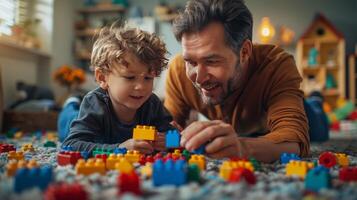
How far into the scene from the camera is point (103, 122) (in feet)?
3.95

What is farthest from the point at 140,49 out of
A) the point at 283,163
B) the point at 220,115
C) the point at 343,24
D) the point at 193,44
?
the point at 343,24

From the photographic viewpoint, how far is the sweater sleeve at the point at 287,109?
1049 millimetres

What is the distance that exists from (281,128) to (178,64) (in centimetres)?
59

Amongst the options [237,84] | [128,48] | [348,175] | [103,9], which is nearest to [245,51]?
[237,84]

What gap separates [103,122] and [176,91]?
439 millimetres

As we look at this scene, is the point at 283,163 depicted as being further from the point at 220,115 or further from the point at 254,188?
the point at 220,115

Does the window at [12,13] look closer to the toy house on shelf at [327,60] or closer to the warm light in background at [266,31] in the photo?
the warm light in background at [266,31]

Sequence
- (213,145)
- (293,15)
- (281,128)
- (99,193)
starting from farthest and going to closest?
1. (293,15)
2. (281,128)
3. (213,145)
4. (99,193)

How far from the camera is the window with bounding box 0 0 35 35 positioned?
111 inches

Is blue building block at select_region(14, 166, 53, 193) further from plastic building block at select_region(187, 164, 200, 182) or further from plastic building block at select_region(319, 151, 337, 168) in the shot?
plastic building block at select_region(319, 151, 337, 168)

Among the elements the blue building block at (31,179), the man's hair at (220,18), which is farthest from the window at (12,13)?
the blue building block at (31,179)

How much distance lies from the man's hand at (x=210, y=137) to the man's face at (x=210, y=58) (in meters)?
0.33

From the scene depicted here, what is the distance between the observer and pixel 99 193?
22.5 inches

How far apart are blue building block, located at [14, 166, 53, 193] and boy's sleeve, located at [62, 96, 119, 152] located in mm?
412
